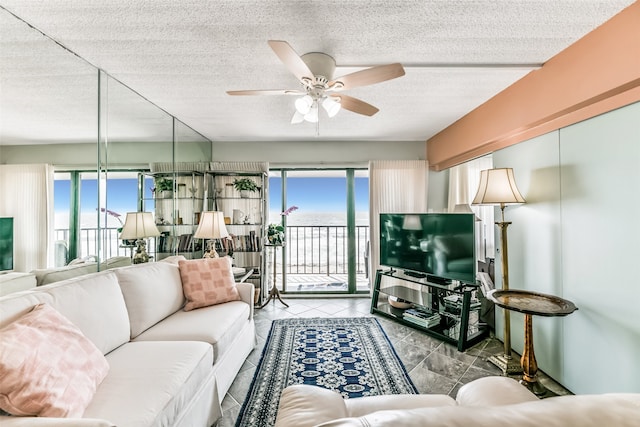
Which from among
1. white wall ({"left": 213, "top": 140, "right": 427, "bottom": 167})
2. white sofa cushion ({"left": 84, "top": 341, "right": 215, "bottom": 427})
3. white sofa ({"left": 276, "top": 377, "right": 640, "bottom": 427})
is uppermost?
white wall ({"left": 213, "top": 140, "right": 427, "bottom": 167})

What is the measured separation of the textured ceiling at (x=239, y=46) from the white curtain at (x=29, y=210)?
0.68 feet

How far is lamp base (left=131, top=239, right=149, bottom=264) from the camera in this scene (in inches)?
99.2

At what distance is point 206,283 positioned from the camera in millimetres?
2377

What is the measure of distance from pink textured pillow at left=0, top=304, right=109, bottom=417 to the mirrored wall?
0.68 meters

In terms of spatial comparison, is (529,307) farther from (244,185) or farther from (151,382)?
(244,185)

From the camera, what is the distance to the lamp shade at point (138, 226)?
2416 millimetres

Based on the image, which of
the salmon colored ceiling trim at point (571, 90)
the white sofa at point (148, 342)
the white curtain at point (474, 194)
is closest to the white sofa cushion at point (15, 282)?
the white sofa at point (148, 342)

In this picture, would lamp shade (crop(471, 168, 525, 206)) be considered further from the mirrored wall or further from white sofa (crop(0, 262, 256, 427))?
the mirrored wall

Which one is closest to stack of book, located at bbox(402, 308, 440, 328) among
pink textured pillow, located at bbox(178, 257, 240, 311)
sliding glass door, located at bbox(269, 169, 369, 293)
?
sliding glass door, located at bbox(269, 169, 369, 293)

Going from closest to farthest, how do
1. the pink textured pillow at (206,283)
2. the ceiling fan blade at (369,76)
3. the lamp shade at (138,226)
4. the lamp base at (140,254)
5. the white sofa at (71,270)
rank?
the ceiling fan blade at (369,76)
the white sofa at (71,270)
the pink textured pillow at (206,283)
the lamp shade at (138,226)
the lamp base at (140,254)

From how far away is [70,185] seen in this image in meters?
1.93

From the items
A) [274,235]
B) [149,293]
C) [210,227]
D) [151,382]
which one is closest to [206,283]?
[149,293]

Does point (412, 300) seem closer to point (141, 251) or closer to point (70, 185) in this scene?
point (141, 251)

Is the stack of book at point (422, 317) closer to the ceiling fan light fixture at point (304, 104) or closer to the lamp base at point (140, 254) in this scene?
the ceiling fan light fixture at point (304, 104)
